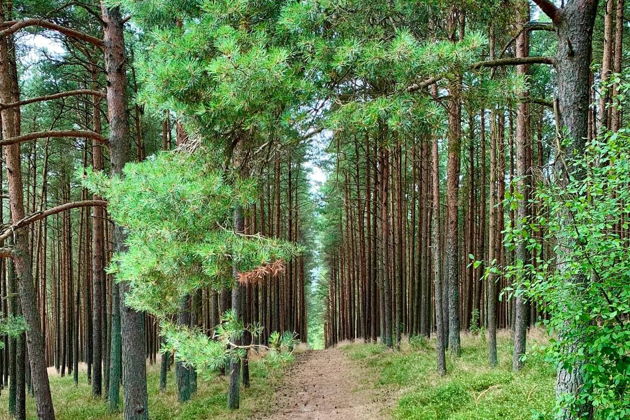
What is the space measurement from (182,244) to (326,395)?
915 centimetres

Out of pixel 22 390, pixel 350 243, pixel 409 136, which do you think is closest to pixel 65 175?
pixel 22 390

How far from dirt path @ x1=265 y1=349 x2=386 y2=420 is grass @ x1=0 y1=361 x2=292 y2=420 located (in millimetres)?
561

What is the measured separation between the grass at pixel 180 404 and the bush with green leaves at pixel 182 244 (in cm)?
476

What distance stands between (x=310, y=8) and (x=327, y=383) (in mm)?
12043

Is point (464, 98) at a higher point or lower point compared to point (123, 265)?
higher

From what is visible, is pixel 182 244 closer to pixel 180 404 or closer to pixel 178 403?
pixel 180 404

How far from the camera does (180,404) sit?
1221 centimetres

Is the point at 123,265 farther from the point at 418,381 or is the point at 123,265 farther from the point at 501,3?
the point at 418,381

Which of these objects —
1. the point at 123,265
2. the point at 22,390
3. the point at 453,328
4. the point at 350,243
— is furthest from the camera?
the point at 350,243

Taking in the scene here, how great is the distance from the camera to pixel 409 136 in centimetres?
561

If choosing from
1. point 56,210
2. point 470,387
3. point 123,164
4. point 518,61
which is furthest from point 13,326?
point 518,61

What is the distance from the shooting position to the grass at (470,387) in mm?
7195

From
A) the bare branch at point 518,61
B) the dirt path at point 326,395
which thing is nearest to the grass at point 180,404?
the dirt path at point 326,395

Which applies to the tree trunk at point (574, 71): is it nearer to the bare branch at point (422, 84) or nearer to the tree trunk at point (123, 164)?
the bare branch at point (422, 84)
